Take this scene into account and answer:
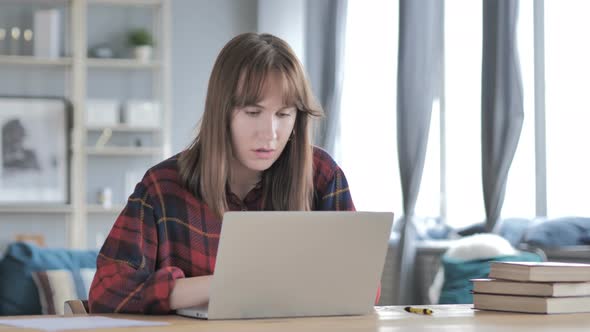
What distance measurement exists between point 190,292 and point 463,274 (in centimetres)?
231

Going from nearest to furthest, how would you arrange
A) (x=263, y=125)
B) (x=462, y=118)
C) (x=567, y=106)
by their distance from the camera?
1. (x=263, y=125)
2. (x=567, y=106)
3. (x=462, y=118)

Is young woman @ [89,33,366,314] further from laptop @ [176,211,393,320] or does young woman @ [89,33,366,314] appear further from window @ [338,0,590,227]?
window @ [338,0,590,227]

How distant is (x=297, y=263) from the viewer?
1.78 m

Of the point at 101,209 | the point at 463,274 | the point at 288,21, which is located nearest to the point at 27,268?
the point at 463,274

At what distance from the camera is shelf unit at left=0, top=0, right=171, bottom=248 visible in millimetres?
6328

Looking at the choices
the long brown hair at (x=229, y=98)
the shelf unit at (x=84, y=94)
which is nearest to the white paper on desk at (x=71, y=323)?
the long brown hair at (x=229, y=98)

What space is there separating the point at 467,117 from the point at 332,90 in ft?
2.63

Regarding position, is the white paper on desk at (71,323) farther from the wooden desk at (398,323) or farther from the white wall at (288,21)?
the white wall at (288,21)

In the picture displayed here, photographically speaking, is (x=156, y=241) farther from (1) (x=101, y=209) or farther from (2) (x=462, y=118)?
(1) (x=101, y=209)

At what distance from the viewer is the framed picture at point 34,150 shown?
20.9 ft

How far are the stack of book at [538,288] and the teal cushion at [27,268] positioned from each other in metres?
2.28

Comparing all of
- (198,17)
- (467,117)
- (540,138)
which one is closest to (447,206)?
(467,117)

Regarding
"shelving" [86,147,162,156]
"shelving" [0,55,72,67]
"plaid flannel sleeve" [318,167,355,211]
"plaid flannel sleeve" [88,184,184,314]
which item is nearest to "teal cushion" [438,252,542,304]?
"plaid flannel sleeve" [318,167,355,211]

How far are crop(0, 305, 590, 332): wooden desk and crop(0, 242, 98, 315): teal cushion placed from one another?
6.98 feet
